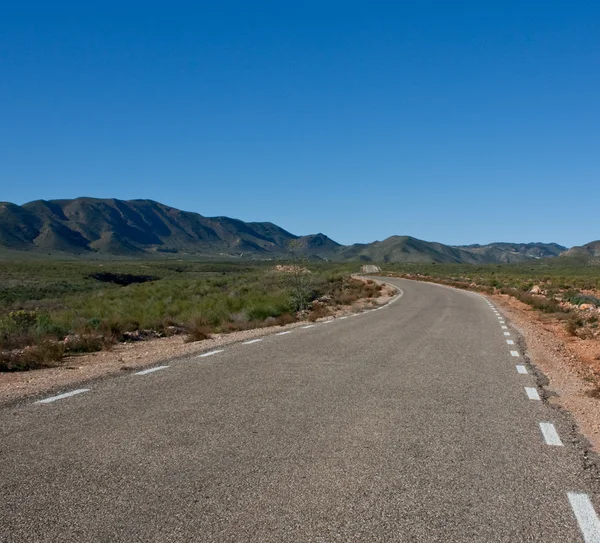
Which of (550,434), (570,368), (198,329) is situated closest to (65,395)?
(550,434)

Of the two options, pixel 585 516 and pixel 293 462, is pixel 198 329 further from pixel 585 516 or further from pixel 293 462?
pixel 585 516

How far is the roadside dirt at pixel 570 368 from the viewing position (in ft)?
25.6

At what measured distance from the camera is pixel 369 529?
409 cm

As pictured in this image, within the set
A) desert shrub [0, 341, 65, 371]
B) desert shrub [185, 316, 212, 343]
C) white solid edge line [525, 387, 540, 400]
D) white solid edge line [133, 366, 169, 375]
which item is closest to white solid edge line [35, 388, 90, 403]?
white solid edge line [133, 366, 169, 375]

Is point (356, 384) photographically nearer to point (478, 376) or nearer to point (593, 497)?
point (478, 376)

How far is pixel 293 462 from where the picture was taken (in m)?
5.36

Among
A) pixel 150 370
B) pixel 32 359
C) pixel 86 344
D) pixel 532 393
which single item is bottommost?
pixel 86 344

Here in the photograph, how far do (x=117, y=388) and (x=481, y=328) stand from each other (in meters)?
13.5

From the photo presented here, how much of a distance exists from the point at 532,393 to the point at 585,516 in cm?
474

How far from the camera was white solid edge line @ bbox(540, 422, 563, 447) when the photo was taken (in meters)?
6.28

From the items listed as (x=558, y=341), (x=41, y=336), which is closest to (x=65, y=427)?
(x=41, y=336)

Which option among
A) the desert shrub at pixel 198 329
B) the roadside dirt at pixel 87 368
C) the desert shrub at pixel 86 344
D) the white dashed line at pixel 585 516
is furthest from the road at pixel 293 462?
the desert shrub at pixel 198 329

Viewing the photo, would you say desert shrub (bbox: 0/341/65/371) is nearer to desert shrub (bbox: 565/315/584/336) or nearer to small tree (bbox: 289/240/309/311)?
desert shrub (bbox: 565/315/584/336)

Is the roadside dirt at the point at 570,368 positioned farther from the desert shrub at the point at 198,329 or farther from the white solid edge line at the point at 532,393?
the desert shrub at the point at 198,329
